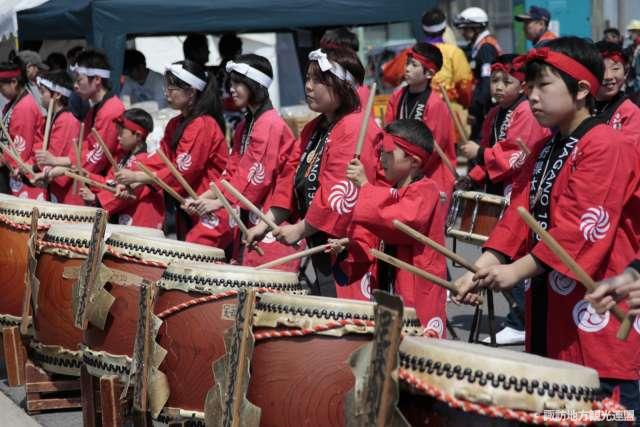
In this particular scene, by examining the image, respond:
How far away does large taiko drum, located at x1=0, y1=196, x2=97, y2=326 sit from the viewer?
6.18 metres

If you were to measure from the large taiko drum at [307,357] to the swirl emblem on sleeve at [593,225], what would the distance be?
54cm

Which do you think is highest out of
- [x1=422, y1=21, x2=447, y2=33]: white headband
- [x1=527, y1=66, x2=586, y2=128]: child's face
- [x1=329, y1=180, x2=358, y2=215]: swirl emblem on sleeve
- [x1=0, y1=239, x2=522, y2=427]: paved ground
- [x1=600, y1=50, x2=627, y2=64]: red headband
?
[x1=527, y1=66, x2=586, y2=128]: child's face

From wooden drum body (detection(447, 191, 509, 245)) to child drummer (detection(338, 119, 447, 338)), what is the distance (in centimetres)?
117

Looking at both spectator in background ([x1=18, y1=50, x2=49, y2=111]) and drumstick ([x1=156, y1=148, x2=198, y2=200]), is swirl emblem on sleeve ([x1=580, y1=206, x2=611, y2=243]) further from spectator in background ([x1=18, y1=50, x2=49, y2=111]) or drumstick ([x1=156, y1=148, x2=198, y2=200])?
spectator in background ([x1=18, y1=50, x2=49, y2=111])

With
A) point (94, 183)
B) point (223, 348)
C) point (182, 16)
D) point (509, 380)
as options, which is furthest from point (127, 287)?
point (182, 16)

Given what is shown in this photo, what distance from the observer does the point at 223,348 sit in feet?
13.8

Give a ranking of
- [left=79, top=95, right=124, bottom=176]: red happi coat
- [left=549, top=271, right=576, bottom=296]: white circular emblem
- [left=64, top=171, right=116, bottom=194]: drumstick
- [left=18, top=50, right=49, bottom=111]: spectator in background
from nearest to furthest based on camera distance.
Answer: [left=549, top=271, right=576, bottom=296]: white circular emblem, [left=64, top=171, right=116, bottom=194]: drumstick, [left=79, top=95, right=124, bottom=176]: red happi coat, [left=18, top=50, right=49, bottom=111]: spectator in background

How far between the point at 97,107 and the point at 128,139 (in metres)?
0.54

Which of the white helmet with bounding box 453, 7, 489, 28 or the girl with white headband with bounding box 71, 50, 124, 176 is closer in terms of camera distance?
the girl with white headband with bounding box 71, 50, 124, 176

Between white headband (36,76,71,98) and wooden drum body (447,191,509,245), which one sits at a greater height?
white headband (36,76,71,98)

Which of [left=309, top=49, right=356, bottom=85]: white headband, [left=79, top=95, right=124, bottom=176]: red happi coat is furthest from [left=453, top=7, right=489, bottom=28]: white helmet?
[left=309, top=49, right=356, bottom=85]: white headband

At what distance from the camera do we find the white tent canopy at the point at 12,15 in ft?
37.3

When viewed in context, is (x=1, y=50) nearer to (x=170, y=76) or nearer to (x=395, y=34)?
(x=170, y=76)

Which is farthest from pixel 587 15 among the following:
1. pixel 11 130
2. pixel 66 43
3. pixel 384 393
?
pixel 384 393
